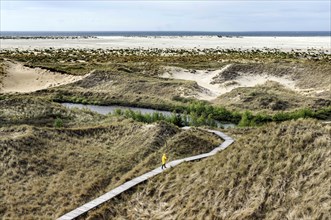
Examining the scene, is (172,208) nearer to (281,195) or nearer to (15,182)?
(281,195)

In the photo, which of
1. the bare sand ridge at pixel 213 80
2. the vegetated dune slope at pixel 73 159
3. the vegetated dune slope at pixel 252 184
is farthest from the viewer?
the bare sand ridge at pixel 213 80

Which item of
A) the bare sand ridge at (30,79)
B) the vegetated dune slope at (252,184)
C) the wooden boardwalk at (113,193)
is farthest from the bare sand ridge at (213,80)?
the vegetated dune slope at (252,184)

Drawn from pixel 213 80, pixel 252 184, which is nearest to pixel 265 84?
pixel 213 80

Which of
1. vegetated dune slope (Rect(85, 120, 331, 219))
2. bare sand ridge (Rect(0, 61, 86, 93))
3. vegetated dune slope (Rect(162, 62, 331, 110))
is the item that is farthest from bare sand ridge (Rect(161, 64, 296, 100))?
vegetated dune slope (Rect(85, 120, 331, 219))

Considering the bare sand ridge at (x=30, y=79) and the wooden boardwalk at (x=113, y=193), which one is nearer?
the wooden boardwalk at (x=113, y=193)

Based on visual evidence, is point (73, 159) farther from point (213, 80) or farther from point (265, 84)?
point (213, 80)

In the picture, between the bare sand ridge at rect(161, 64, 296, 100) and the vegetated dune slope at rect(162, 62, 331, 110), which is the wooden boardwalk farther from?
the bare sand ridge at rect(161, 64, 296, 100)

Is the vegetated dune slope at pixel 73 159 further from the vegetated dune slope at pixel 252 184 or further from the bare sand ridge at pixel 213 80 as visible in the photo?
the bare sand ridge at pixel 213 80
